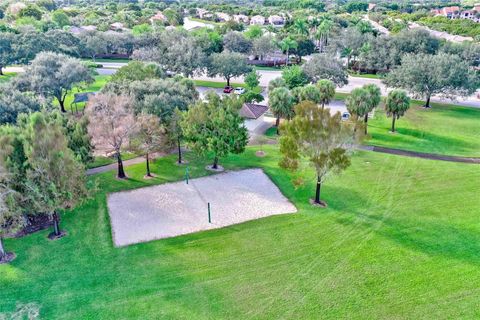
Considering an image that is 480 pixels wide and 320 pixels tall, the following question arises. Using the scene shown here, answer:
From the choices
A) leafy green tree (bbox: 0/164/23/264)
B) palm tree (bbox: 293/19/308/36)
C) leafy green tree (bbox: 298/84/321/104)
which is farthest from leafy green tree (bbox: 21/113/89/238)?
palm tree (bbox: 293/19/308/36)

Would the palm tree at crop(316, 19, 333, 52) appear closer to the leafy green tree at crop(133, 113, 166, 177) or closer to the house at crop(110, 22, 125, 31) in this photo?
the house at crop(110, 22, 125, 31)

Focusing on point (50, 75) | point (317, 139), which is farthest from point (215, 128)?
point (50, 75)

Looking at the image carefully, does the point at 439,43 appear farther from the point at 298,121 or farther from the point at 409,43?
the point at 298,121

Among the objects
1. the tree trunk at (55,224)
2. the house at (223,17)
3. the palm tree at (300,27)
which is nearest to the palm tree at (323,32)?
the palm tree at (300,27)

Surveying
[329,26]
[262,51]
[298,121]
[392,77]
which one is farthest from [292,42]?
[298,121]

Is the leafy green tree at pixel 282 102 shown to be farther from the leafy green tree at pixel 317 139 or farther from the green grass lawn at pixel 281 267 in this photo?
the leafy green tree at pixel 317 139

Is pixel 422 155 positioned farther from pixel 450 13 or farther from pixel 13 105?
pixel 450 13
